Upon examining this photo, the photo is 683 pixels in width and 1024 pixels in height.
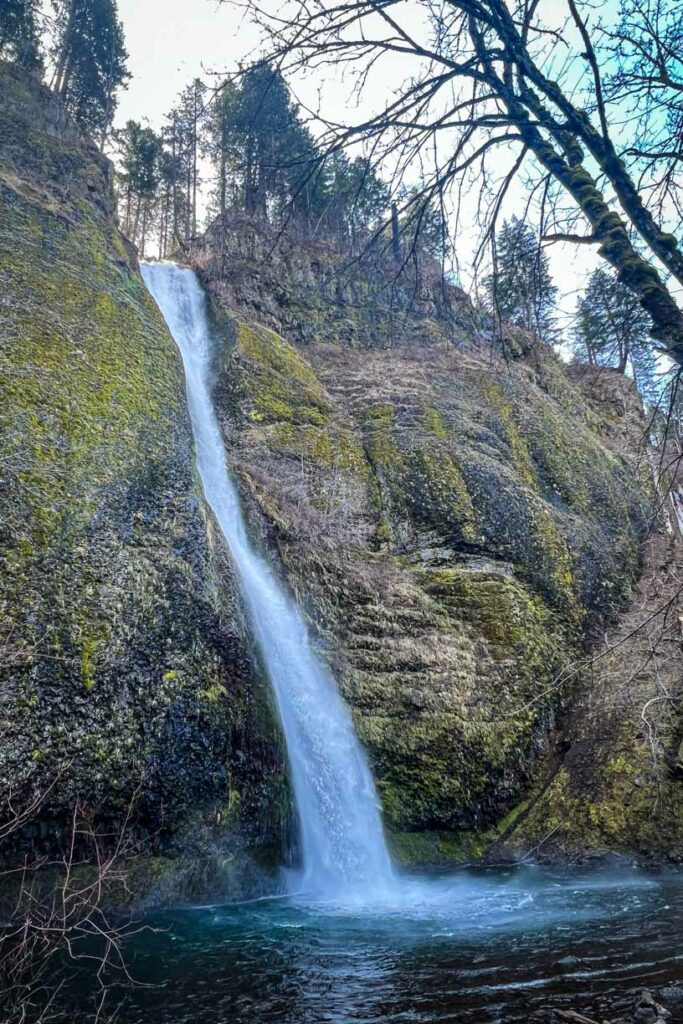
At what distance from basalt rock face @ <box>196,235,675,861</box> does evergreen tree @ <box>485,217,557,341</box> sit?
2160mm

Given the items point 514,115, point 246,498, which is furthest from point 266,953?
point 246,498

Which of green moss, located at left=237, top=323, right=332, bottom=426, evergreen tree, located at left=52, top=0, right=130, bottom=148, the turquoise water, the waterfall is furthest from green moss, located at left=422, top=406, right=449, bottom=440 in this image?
→ evergreen tree, located at left=52, top=0, right=130, bottom=148

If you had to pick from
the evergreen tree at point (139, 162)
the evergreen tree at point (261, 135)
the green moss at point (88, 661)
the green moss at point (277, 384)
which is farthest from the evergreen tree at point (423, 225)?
the evergreen tree at point (139, 162)

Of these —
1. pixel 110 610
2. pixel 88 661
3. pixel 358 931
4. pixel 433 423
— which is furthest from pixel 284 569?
pixel 433 423

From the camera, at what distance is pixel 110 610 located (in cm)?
711

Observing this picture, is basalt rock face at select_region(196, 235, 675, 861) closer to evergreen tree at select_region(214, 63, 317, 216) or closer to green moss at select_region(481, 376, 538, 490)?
green moss at select_region(481, 376, 538, 490)

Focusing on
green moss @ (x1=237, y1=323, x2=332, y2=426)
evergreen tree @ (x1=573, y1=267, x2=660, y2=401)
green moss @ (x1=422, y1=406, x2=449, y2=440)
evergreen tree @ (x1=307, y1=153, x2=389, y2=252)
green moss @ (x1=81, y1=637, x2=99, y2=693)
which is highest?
green moss @ (x1=237, y1=323, x2=332, y2=426)

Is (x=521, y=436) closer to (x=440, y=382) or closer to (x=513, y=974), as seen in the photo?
(x=440, y=382)

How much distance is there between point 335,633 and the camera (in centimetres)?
1045

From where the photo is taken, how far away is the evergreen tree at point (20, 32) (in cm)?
2134

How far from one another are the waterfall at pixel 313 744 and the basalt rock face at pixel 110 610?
0.67 metres

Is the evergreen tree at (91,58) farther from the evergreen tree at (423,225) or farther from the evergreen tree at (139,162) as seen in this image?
the evergreen tree at (423,225)

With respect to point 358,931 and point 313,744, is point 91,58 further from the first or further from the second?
point 358,931

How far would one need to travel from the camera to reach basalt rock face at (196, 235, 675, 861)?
31.1 ft
